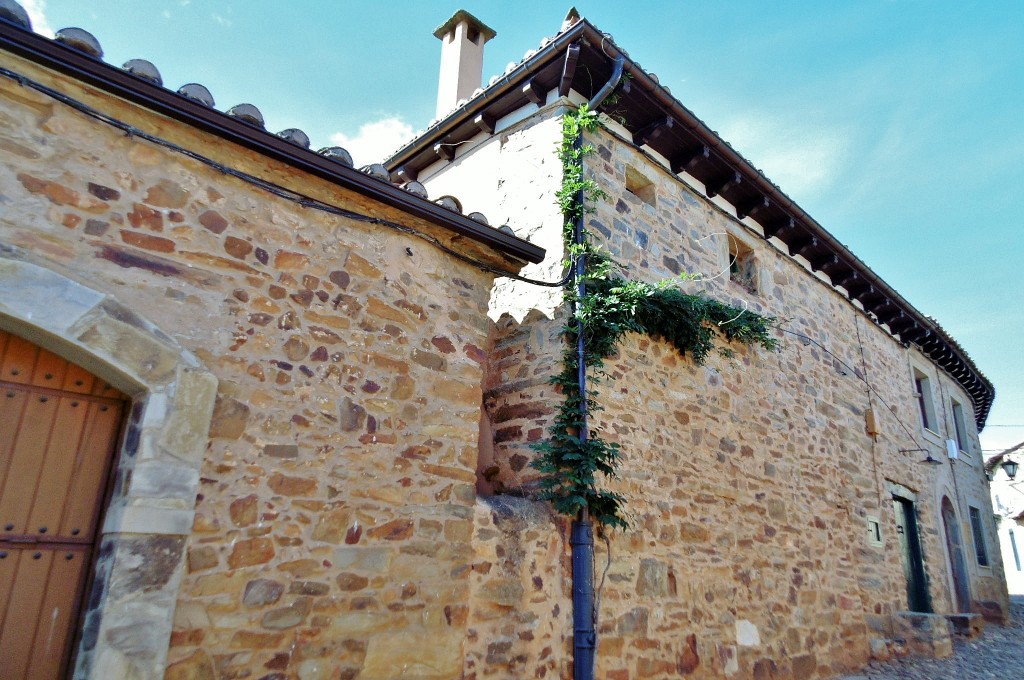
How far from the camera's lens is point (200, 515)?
298cm

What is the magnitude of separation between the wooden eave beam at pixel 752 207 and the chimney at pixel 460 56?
324 cm

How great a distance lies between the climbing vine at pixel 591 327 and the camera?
465 centimetres

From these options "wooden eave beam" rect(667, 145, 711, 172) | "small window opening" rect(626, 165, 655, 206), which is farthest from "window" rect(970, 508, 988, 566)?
"small window opening" rect(626, 165, 655, 206)

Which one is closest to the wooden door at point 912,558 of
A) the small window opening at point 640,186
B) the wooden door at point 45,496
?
the small window opening at point 640,186

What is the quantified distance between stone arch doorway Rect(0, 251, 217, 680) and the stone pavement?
6.41 meters

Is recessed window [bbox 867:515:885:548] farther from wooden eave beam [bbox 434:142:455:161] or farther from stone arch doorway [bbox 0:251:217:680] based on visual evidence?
stone arch doorway [bbox 0:251:217:680]

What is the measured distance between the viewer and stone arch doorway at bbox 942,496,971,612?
1090 cm

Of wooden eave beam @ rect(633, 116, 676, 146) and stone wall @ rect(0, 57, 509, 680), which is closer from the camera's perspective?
stone wall @ rect(0, 57, 509, 680)

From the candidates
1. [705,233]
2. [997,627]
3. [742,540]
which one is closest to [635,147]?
[705,233]

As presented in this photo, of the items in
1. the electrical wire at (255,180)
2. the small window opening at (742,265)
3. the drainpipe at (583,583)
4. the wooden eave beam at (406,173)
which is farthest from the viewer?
the small window opening at (742,265)

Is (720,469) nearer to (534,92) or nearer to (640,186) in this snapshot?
(640,186)

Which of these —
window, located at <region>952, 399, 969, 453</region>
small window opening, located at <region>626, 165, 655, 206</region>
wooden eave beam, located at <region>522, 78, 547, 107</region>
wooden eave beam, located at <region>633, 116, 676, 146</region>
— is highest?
wooden eave beam, located at <region>522, 78, 547, 107</region>

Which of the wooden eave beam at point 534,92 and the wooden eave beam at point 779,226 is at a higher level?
the wooden eave beam at point 534,92

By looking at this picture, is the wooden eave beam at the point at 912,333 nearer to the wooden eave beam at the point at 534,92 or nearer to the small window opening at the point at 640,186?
the small window opening at the point at 640,186
